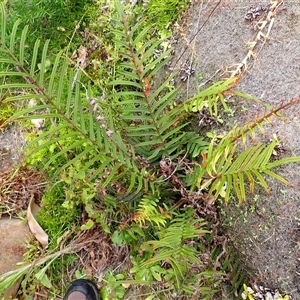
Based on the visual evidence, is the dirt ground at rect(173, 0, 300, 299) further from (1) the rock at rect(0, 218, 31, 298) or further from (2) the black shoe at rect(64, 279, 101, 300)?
(1) the rock at rect(0, 218, 31, 298)

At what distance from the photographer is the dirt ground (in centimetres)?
197

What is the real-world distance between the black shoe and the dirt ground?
2.58 feet

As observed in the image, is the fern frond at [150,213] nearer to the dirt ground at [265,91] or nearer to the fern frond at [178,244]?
the fern frond at [178,244]

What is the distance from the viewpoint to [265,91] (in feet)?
6.76

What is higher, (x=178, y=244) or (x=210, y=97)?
(x=210, y=97)

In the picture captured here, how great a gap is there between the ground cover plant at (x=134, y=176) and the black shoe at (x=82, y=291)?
48 mm

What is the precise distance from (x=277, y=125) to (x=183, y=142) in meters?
0.43

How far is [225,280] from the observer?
7.13 feet

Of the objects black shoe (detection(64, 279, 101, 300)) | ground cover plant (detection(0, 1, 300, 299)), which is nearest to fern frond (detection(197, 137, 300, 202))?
ground cover plant (detection(0, 1, 300, 299))

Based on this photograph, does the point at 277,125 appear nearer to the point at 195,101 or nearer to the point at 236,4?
the point at 195,101

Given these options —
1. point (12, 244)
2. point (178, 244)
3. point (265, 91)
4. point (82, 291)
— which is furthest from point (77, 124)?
point (12, 244)

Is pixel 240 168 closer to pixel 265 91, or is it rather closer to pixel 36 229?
pixel 265 91

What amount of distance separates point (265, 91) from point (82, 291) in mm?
1346

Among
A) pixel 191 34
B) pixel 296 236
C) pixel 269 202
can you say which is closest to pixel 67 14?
pixel 191 34
